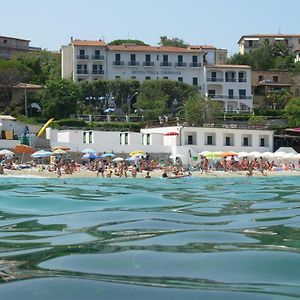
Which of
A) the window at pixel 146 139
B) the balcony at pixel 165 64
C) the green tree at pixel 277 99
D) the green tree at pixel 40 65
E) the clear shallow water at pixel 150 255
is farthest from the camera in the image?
the balcony at pixel 165 64

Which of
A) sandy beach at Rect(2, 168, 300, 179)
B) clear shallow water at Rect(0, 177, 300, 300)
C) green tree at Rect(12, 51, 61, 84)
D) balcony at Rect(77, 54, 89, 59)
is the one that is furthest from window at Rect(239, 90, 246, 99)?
clear shallow water at Rect(0, 177, 300, 300)

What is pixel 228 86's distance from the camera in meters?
80.6

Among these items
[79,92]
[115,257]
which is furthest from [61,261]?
[79,92]

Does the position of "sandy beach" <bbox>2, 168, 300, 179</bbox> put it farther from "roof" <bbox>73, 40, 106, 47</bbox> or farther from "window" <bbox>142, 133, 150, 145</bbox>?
"roof" <bbox>73, 40, 106, 47</bbox>

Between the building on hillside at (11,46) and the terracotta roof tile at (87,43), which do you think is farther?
the building on hillside at (11,46)

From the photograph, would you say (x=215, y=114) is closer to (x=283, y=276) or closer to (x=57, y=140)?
(x=57, y=140)

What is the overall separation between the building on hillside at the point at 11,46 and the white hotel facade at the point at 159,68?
2425 centimetres

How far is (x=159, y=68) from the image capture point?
263 ft

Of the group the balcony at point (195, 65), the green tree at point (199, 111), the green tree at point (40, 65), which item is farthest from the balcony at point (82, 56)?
the green tree at point (199, 111)

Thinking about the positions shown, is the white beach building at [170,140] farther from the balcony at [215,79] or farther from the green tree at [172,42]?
the green tree at [172,42]

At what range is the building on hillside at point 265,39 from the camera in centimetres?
10906

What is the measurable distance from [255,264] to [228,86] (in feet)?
246

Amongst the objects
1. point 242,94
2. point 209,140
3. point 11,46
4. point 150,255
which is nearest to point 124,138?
point 209,140

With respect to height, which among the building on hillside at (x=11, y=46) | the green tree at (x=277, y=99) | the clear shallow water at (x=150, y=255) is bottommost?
the clear shallow water at (x=150, y=255)
